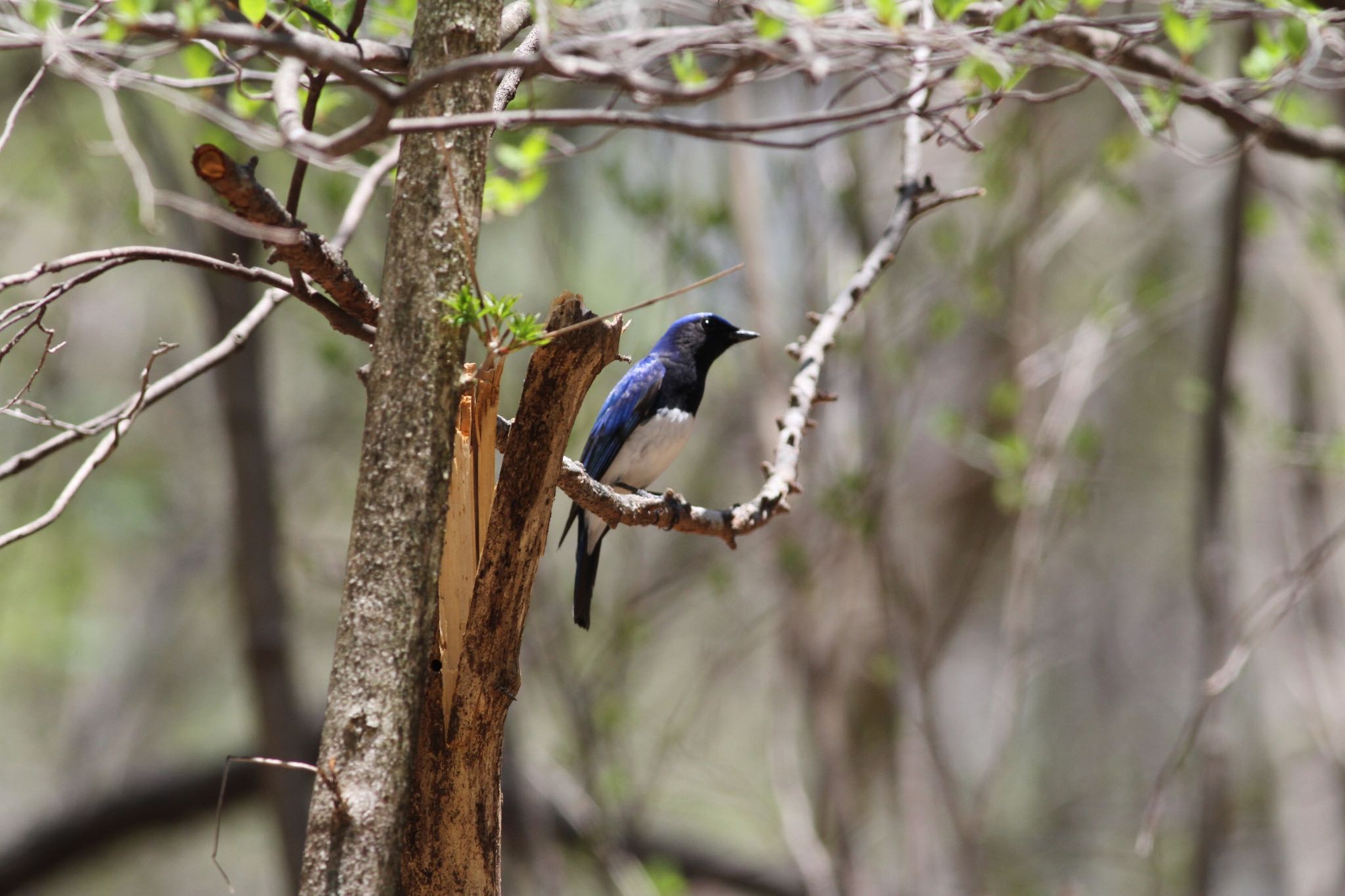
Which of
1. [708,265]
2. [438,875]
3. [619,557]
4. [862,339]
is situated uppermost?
[708,265]

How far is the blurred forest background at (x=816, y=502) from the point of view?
5676 mm

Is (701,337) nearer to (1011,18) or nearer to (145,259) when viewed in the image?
(1011,18)

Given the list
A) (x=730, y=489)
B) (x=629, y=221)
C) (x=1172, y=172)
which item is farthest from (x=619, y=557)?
(x=1172, y=172)

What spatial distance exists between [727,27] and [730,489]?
6.94 meters

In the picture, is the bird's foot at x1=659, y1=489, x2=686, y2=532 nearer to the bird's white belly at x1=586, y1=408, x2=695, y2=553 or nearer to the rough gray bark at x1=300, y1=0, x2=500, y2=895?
the rough gray bark at x1=300, y1=0, x2=500, y2=895

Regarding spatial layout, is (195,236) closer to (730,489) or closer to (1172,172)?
(730,489)

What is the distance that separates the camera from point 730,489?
8.62m

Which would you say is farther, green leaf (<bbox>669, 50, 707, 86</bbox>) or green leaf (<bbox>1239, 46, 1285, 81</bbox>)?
green leaf (<bbox>1239, 46, 1285, 81</bbox>)

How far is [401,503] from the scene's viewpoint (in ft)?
6.05

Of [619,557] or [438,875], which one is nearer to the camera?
[438,875]

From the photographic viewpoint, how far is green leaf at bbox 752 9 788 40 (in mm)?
1767

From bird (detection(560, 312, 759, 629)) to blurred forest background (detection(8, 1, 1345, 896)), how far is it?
116cm

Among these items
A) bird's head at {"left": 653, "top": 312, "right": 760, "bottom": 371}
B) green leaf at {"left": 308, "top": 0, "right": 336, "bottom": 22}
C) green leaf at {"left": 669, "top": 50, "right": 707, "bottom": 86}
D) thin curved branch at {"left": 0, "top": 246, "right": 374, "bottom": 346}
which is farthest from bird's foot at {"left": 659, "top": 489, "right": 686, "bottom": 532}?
bird's head at {"left": 653, "top": 312, "right": 760, "bottom": 371}

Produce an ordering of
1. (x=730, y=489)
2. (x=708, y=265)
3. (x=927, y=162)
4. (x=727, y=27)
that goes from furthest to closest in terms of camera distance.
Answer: (x=730, y=489), (x=927, y=162), (x=708, y=265), (x=727, y=27)
